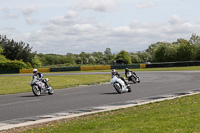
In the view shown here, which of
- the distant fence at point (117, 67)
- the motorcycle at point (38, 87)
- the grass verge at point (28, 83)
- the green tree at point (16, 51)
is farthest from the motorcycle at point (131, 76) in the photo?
the green tree at point (16, 51)

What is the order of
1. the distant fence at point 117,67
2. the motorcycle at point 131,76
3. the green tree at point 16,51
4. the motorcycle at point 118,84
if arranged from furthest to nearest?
the green tree at point 16,51 → the distant fence at point 117,67 → the motorcycle at point 131,76 → the motorcycle at point 118,84

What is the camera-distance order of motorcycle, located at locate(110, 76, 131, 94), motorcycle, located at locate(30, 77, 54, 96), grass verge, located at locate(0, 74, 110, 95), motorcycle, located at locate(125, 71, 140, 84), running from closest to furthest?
motorcycle, located at locate(110, 76, 131, 94) → motorcycle, located at locate(30, 77, 54, 96) → grass verge, located at locate(0, 74, 110, 95) → motorcycle, located at locate(125, 71, 140, 84)

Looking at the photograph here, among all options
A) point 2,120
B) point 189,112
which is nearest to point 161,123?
point 189,112

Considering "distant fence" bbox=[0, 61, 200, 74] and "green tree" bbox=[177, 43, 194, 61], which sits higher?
"green tree" bbox=[177, 43, 194, 61]

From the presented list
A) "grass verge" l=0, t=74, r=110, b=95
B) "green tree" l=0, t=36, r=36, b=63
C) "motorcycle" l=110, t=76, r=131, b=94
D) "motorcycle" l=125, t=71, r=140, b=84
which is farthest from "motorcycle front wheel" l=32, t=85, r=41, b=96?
"green tree" l=0, t=36, r=36, b=63

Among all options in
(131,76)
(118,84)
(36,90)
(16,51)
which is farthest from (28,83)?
(16,51)

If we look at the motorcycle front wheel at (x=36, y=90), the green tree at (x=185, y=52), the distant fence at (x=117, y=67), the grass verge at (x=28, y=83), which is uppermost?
the green tree at (x=185, y=52)

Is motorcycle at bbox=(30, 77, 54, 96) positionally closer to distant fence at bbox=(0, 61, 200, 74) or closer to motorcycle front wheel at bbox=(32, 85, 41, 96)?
motorcycle front wheel at bbox=(32, 85, 41, 96)

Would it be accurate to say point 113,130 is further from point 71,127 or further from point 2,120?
point 2,120

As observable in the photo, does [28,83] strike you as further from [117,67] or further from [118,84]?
[117,67]

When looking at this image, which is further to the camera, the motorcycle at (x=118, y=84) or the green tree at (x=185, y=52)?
the green tree at (x=185, y=52)

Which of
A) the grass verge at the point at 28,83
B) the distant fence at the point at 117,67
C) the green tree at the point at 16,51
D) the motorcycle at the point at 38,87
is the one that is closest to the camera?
the motorcycle at the point at 38,87

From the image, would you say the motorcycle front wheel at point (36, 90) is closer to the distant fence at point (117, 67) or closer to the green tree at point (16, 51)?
the distant fence at point (117, 67)

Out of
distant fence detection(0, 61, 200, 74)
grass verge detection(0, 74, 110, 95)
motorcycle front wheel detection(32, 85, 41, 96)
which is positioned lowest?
grass verge detection(0, 74, 110, 95)
